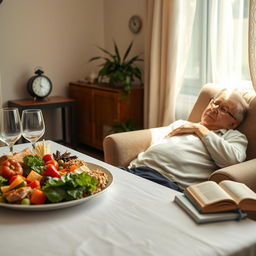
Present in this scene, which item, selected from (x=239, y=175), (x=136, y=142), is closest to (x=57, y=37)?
(x=136, y=142)

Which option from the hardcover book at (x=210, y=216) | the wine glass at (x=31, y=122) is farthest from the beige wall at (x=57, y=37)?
the hardcover book at (x=210, y=216)

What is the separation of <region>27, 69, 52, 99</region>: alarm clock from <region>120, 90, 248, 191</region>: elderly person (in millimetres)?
2038

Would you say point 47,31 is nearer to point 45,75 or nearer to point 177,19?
point 45,75

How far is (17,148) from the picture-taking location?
75.7 inches

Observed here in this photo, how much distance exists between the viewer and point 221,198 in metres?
1.15

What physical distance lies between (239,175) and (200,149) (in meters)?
0.48

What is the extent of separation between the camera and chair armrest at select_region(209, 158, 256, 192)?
5.66 feet

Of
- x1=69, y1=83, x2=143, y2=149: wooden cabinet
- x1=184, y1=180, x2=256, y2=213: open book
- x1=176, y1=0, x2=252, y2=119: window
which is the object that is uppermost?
x1=176, y1=0, x2=252, y2=119: window

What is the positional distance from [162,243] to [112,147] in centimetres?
134

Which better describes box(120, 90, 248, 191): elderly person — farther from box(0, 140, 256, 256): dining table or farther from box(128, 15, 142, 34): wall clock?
box(128, 15, 142, 34): wall clock

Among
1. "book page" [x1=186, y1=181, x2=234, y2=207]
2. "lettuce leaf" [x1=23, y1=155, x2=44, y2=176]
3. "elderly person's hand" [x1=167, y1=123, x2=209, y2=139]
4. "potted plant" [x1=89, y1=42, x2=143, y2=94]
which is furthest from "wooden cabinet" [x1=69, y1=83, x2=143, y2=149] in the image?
"book page" [x1=186, y1=181, x2=234, y2=207]

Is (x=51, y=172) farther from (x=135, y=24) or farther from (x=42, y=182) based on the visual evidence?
(x=135, y=24)

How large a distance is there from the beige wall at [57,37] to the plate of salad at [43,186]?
2910 millimetres

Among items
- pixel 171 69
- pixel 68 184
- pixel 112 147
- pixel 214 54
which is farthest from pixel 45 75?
pixel 68 184
